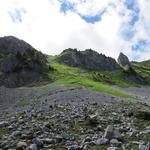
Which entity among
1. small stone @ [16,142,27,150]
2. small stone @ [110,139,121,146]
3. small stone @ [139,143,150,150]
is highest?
small stone @ [139,143,150,150]

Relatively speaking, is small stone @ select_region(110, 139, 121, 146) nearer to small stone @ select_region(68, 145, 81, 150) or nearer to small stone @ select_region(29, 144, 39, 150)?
small stone @ select_region(68, 145, 81, 150)

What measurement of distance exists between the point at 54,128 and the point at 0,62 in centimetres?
11938

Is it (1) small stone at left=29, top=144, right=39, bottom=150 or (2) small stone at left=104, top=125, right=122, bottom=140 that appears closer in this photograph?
(1) small stone at left=29, top=144, right=39, bottom=150

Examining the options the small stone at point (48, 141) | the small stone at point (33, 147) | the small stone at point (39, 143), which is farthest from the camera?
the small stone at point (48, 141)

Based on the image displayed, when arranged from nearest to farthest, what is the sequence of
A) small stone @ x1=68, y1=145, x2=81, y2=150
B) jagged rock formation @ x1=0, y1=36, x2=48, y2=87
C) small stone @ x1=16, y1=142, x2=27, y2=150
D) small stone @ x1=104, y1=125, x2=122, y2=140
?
small stone @ x1=68, y1=145, x2=81, y2=150 < small stone @ x1=16, y1=142, x2=27, y2=150 < small stone @ x1=104, y1=125, x2=122, y2=140 < jagged rock formation @ x1=0, y1=36, x2=48, y2=87

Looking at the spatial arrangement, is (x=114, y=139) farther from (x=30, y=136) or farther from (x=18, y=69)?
(x=18, y=69)

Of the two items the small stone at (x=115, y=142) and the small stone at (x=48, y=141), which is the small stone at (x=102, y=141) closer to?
the small stone at (x=115, y=142)

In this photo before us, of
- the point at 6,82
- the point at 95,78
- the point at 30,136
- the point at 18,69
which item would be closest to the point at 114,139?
the point at 30,136

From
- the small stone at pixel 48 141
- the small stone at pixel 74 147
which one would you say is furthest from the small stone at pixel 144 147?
the small stone at pixel 48 141

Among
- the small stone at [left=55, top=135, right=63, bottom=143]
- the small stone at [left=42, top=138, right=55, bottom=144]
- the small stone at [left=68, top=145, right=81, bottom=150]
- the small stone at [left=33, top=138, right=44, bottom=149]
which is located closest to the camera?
the small stone at [left=68, top=145, right=81, bottom=150]

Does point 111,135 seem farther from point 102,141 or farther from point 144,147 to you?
point 144,147

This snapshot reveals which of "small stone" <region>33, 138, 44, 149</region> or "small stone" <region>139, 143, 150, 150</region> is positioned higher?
"small stone" <region>139, 143, 150, 150</region>

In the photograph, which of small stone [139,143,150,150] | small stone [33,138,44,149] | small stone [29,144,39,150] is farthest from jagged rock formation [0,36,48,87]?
small stone [139,143,150,150]

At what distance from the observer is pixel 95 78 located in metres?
179
